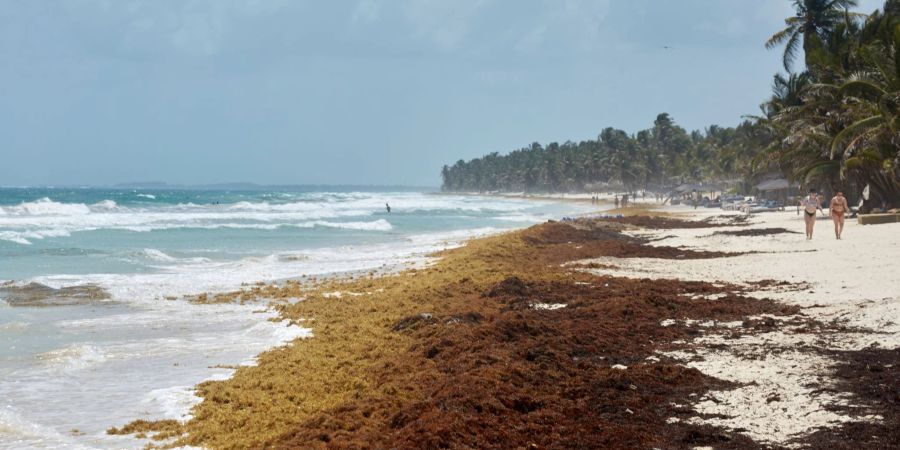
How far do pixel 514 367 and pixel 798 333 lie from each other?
13.1 feet

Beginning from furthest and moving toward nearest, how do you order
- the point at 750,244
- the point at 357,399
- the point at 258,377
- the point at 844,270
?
the point at 750,244 < the point at 844,270 < the point at 258,377 < the point at 357,399

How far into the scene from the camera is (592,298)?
14.0 meters

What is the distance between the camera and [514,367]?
8562 millimetres

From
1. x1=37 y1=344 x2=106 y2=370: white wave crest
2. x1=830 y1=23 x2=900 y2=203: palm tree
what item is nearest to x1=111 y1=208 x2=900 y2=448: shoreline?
x1=37 y1=344 x2=106 y2=370: white wave crest

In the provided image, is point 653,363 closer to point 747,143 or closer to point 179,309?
point 179,309

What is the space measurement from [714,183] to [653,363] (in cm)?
9473

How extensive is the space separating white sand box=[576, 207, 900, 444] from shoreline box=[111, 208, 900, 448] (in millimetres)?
42

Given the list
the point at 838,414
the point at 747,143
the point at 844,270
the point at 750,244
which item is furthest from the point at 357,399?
the point at 747,143

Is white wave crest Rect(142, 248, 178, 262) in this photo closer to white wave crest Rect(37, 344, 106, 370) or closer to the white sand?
the white sand

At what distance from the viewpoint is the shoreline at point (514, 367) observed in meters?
6.70

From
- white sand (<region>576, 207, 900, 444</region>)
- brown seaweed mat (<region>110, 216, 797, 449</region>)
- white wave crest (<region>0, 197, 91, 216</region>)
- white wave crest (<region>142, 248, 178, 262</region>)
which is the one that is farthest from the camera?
white wave crest (<region>0, 197, 91, 216</region>)

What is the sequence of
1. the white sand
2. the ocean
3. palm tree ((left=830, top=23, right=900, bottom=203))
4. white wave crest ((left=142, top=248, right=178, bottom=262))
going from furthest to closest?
white wave crest ((left=142, top=248, right=178, bottom=262)) < palm tree ((left=830, top=23, right=900, bottom=203)) < the ocean < the white sand

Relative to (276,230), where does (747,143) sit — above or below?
above

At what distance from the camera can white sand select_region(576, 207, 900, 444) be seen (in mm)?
6820
